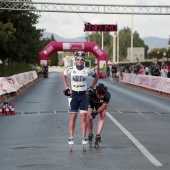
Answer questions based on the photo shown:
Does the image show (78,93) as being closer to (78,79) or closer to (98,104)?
(78,79)

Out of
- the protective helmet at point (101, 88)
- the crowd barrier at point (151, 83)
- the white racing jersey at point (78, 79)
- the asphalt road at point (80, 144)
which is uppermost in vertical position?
the white racing jersey at point (78, 79)

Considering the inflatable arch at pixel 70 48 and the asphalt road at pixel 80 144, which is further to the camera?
the inflatable arch at pixel 70 48

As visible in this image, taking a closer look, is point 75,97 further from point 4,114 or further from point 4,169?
point 4,114

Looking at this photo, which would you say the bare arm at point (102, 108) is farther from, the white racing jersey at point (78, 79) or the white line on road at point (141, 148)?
the white line on road at point (141, 148)

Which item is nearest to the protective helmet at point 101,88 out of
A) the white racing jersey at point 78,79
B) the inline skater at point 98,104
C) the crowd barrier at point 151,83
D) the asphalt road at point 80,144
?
the inline skater at point 98,104

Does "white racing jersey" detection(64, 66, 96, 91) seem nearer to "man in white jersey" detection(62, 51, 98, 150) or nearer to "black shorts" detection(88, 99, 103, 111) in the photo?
"man in white jersey" detection(62, 51, 98, 150)

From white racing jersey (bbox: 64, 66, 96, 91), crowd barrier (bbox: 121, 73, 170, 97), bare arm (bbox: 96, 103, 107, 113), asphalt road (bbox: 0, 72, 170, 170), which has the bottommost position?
crowd barrier (bbox: 121, 73, 170, 97)

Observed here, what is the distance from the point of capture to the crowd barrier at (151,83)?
125ft

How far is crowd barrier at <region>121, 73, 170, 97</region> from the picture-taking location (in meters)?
38.0

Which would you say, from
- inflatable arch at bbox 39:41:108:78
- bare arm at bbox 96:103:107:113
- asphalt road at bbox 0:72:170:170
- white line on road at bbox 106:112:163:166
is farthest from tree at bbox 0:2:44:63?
bare arm at bbox 96:103:107:113

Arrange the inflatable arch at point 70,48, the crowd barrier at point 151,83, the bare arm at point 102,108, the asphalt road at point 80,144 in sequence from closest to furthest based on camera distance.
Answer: the asphalt road at point 80,144
the bare arm at point 102,108
the crowd barrier at point 151,83
the inflatable arch at point 70,48

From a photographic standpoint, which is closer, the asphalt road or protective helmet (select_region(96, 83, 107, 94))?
the asphalt road

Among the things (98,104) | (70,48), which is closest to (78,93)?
(98,104)

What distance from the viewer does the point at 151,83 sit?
1729 inches
